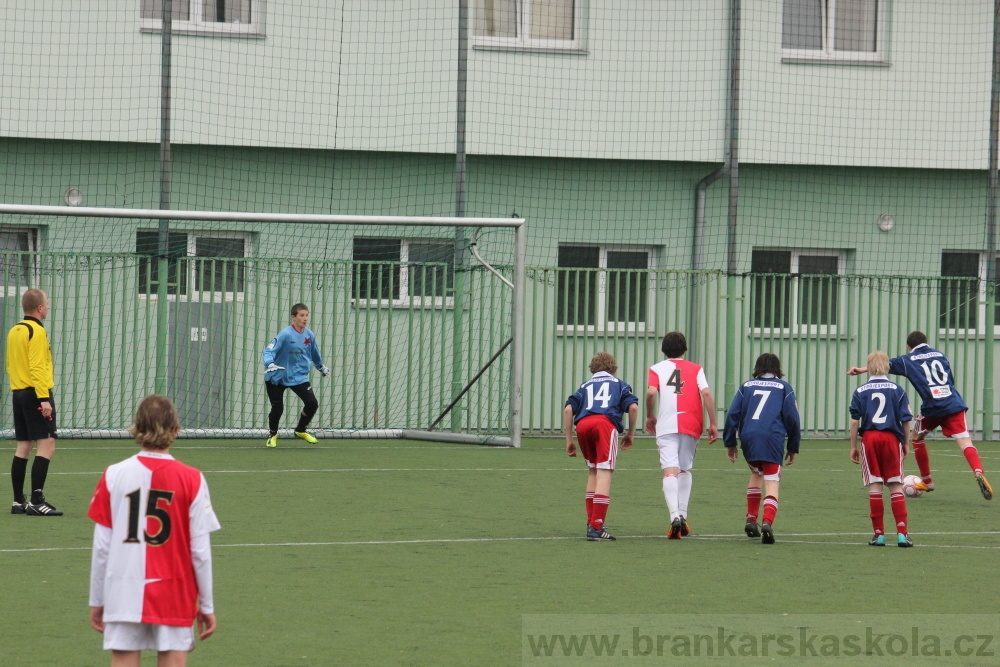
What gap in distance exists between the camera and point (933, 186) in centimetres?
2270

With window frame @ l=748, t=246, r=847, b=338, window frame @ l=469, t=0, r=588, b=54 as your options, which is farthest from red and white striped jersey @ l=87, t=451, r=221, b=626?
window frame @ l=469, t=0, r=588, b=54

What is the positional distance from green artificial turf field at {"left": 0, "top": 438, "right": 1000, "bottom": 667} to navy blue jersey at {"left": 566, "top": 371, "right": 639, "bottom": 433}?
95 cm

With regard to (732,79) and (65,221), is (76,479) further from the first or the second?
(732,79)

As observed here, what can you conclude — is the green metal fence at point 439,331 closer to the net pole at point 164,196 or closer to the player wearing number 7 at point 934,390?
the net pole at point 164,196

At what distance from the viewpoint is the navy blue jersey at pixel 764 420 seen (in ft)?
35.2

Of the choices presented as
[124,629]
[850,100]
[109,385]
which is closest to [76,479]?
[109,385]

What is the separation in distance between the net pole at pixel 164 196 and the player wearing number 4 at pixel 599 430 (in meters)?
9.06

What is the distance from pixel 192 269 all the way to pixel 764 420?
396 inches

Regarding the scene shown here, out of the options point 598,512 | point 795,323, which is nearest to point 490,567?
point 598,512

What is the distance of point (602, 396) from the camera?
422 inches

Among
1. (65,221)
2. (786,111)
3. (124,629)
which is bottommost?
(124,629)

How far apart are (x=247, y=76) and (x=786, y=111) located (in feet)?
26.7

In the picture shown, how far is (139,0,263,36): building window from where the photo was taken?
65.9ft

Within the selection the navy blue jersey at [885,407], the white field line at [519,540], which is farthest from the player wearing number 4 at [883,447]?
the white field line at [519,540]
